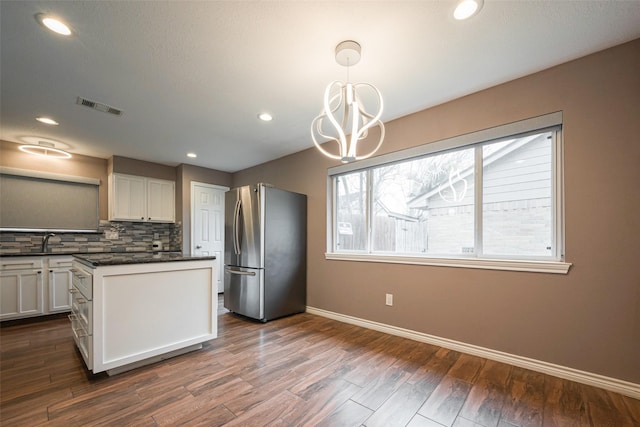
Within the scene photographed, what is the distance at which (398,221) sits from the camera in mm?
3119

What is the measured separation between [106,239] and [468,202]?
209 inches

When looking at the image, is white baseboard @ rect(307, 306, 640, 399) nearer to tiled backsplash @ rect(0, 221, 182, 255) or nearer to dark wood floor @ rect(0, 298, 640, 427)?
dark wood floor @ rect(0, 298, 640, 427)

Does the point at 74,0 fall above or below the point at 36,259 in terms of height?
above

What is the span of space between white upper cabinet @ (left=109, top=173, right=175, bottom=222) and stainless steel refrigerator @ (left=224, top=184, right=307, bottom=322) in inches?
68.3

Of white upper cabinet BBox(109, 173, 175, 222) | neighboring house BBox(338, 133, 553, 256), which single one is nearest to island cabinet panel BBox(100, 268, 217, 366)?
neighboring house BBox(338, 133, 553, 256)

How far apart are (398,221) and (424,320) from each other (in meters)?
1.08

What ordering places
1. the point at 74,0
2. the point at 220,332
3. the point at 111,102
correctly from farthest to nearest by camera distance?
the point at 220,332 < the point at 111,102 < the point at 74,0

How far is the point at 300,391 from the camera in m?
1.87

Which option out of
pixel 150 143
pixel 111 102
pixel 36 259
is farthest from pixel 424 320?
pixel 36 259

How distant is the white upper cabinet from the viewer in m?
4.28

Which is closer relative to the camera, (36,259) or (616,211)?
(616,211)

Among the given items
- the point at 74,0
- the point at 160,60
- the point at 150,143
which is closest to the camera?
the point at 74,0

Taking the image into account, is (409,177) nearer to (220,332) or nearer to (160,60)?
(160,60)

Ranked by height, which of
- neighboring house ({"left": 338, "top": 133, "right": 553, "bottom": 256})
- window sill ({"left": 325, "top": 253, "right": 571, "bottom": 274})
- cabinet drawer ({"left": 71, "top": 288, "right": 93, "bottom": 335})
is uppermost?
neighboring house ({"left": 338, "top": 133, "right": 553, "bottom": 256})
